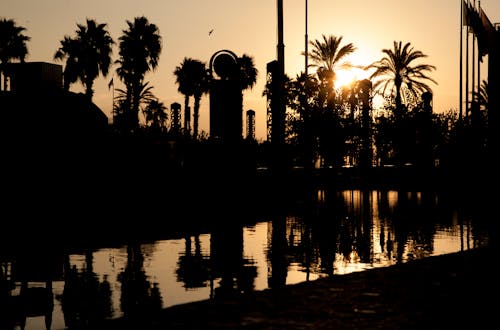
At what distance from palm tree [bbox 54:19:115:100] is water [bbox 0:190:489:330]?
47.9m

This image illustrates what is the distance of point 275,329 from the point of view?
732cm

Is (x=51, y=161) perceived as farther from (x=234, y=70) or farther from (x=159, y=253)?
(x=159, y=253)

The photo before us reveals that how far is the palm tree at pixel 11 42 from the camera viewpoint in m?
82.2

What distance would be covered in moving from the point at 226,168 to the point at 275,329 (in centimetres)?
1347

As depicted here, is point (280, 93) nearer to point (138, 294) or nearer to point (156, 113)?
point (138, 294)

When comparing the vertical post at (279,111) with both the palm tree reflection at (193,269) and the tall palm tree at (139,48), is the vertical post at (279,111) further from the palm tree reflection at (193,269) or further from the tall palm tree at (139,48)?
the tall palm tree at (139,48)

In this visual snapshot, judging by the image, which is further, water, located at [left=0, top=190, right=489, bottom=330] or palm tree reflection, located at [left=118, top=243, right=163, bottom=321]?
water, located at [left=0, top=190, right=489, bottom=330]

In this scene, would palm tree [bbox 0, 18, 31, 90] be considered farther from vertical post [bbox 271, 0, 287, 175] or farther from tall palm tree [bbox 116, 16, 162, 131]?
vertical post [bbox 271, 0, 287, 175]

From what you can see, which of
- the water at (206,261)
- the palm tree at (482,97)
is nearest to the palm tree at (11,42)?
the palm tree at (482,97)

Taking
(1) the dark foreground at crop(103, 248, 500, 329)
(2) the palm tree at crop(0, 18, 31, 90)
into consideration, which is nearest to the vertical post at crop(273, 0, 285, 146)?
(1) the dark foreground at crop(103, 248, 500, 329)

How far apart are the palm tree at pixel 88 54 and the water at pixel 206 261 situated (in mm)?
47904

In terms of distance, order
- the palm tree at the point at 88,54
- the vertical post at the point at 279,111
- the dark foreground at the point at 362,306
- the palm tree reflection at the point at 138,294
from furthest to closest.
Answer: the palm tree at the point at 88,54, the vertical post at the point at 279,111, the palm tree reflection at the point at 138,294, the dark foreground at the point at 362,306

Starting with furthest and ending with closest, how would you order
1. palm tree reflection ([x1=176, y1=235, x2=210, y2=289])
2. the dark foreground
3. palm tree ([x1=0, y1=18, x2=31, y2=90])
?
palm tree ([x1=0, y1=18, x2=31, y2=90]), palm tree reflection ([x1=176, y1=235, x2=210, y2=289]), the dark foreground

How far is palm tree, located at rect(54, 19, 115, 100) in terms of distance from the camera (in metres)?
68.7
